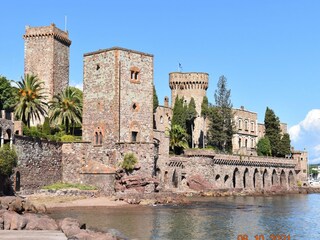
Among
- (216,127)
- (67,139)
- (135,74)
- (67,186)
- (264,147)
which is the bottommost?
(67,186)

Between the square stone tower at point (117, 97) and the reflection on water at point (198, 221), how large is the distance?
9.45 meters

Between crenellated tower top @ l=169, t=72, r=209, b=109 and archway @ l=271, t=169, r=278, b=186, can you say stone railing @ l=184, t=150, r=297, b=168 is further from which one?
crenellated tower top @ l=169, t=72, r=209, b=109

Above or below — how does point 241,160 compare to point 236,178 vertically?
above

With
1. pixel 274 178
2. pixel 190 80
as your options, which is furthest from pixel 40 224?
pixel 274 178

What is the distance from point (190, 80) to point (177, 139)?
14.3 metres

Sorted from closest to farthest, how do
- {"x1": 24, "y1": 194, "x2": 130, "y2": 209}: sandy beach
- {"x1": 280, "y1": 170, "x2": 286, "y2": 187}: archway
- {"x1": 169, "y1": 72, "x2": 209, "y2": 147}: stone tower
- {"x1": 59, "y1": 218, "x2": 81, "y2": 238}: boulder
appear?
{"x1": 59, "y1": 218, "x2": 81, "y2": 238}: boulder < {"x1": 24, "y1": 194, "x2": 130, "y2": 209}: sandy beach < {"x1": 169, "y1": 72, "x2": 209, "y2": 147}: stone tower < {"x1": 280, "y1": 170, "x2": 286, "y2": 187}: archway

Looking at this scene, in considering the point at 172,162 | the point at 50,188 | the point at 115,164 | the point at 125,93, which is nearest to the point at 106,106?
the point at 125,93

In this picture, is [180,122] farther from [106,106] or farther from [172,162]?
[106,106]

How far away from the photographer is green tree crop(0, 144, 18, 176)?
4066 cm

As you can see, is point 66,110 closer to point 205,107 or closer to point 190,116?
point 190,116

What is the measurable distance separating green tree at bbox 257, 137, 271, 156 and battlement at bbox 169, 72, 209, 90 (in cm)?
1570

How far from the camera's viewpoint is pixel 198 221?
34938mm

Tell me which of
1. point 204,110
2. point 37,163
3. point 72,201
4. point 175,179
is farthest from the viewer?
point 204,110

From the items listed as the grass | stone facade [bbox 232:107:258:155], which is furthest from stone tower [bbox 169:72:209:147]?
the grass
